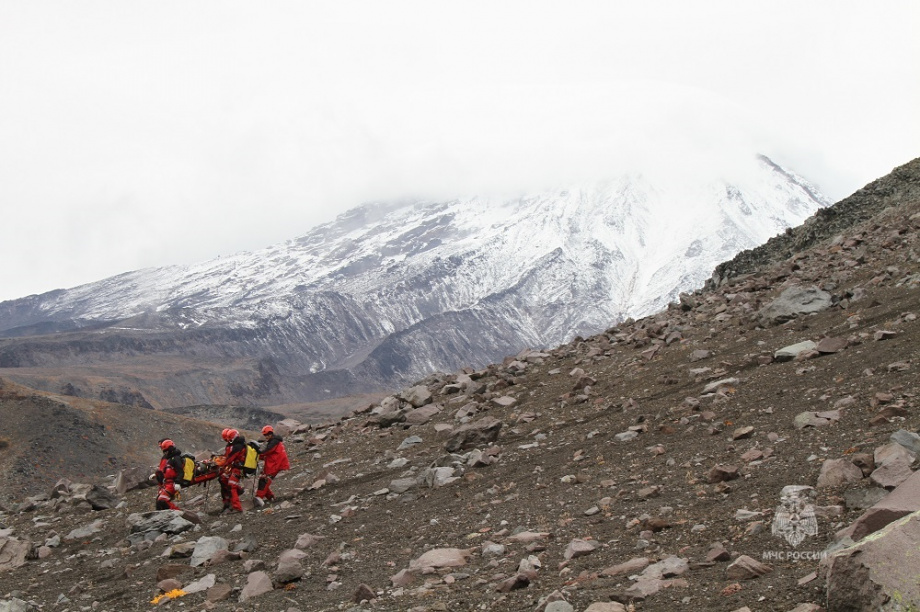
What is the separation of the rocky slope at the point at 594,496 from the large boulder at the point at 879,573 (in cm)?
2

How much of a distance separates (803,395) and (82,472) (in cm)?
4158

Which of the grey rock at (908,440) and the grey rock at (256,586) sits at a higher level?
the grey rock at (908,440)

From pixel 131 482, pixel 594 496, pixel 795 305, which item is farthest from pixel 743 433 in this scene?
pixel 131 482

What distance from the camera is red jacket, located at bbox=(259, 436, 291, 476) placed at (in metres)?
14.7

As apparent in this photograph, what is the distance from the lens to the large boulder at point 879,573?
4.57 m

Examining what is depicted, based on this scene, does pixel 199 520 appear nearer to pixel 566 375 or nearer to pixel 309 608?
pixel 309 608

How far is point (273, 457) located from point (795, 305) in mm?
12634

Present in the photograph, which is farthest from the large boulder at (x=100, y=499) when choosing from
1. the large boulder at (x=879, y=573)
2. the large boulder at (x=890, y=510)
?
the large boulder at (x=879, y=573)

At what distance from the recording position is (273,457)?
583 inches

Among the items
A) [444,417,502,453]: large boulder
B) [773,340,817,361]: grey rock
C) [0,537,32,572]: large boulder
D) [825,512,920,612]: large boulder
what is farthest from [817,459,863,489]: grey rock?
[0,537,32,572]: large boulder

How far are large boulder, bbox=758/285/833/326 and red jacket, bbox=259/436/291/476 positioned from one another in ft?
38.6

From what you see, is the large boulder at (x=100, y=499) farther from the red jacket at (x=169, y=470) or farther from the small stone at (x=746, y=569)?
the small stone at (x=746, y=569)

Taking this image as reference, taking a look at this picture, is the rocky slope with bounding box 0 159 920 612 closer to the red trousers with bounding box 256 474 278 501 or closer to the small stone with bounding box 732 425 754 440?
the small stone with bounding box 732 425 754 440

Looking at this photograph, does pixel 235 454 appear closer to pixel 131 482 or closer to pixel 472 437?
pixel 472 437
